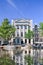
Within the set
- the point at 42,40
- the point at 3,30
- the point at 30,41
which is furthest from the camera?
the point at 42,40

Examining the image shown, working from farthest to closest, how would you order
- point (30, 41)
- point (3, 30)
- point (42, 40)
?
point (42, 40) < point (30, 41) < point (3, 30)

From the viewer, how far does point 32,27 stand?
55.0 meters

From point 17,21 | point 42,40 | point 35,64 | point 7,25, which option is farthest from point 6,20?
point 35,64

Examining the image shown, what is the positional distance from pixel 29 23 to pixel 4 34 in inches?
549

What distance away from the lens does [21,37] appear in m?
54.4

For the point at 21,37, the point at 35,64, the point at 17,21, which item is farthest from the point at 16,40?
the point at 35,64

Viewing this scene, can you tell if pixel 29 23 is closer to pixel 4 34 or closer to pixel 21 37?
pixel 21 37

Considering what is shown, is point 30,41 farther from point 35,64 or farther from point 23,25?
point 35,64

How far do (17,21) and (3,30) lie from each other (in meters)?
12.7

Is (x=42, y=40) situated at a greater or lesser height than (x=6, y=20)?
lesser

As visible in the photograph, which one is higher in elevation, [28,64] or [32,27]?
[32,27]

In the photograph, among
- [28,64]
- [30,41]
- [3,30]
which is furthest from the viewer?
[30,41]

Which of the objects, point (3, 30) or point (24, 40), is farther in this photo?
point (24, 40)

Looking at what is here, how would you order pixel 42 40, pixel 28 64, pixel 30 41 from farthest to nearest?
pixel 42 40, pixel 30 41, pixel 28 64
